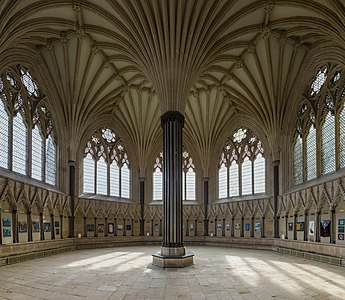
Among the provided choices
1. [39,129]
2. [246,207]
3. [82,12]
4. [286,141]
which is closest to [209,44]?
[82,12]

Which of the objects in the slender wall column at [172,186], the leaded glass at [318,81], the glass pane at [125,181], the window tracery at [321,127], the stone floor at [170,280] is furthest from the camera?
the glass pane at [125,181]

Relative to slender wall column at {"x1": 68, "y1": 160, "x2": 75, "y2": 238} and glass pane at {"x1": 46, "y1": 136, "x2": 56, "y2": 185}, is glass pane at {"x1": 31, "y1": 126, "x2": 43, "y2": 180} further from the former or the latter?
slender wall column at {"x1": 68, "y1": 160, "x2": 75, "y2": 238}

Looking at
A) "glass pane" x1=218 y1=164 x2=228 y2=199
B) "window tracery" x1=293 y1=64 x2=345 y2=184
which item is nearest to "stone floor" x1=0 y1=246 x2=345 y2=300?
"window tracery" x1=293 y1=64 x2=345 y2=184

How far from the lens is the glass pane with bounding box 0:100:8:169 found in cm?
2030

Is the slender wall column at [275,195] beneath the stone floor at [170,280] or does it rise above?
above

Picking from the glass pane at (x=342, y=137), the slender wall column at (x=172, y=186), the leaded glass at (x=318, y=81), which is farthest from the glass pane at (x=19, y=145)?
the leaded glass at (x=318, y=81)

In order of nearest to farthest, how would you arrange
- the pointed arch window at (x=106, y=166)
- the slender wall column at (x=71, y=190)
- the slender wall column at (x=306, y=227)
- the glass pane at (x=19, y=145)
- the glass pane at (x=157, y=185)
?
the glass pane at (x=19, y=145), the slender wall column at (x=306, y=227), the slender wall column at (x=71, y=190), the pointed arch window at (x=106, y=166), the glass pane at (x=157, y=185)

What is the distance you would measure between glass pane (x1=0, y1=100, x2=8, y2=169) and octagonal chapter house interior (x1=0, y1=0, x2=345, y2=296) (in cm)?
10

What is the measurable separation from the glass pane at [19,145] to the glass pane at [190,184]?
55.1 feet

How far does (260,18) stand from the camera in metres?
21.4

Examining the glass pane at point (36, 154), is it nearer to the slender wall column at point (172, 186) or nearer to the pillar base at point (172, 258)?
the slender wall column at point (172, 186)

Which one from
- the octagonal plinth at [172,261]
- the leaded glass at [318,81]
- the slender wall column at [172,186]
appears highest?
the leaded glass at [318,81]

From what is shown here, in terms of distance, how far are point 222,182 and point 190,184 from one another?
325cm

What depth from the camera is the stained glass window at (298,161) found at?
25975 millimetres
